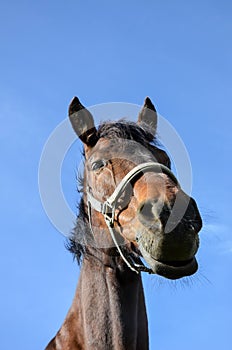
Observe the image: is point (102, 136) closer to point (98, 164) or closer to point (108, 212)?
point (98, 164)

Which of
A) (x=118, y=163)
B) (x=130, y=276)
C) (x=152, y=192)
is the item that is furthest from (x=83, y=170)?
(x=152, y=192)

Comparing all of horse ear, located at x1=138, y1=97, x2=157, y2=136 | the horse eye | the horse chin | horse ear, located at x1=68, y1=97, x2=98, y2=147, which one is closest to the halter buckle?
the horse eye

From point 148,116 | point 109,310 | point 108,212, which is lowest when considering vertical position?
point 109,310

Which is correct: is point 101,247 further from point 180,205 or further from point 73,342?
point 180,205

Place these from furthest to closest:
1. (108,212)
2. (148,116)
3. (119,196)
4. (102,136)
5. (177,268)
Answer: (148,116)
(102,136)
(108,212)
(119,196)
(177,268)

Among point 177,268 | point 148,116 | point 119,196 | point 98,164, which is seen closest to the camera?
point 177,268

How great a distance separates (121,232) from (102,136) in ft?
5.35

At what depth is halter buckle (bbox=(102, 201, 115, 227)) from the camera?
6832mm

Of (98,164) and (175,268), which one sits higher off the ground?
(98,164)

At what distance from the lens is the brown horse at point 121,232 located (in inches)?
223

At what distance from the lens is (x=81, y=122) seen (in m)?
7.97

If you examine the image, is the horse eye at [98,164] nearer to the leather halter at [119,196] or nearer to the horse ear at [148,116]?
the leather halter at [119,196]

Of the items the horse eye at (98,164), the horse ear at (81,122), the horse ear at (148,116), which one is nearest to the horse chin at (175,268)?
the horse eye at (98,164)

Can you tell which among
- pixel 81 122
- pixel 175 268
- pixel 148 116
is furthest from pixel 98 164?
pixel 175 268
